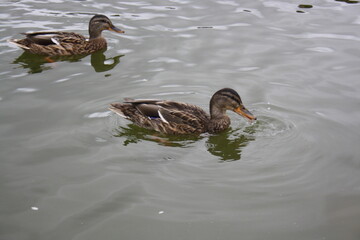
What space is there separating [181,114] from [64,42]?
171 inches

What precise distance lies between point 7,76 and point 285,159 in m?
5.58

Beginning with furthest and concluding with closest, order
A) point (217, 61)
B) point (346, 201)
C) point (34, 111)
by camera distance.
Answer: point (217, 61) < point (34, 111) < point (346, 201)

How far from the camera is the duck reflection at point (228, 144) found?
7234 mm

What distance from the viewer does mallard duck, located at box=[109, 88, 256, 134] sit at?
A: 25.5 feet

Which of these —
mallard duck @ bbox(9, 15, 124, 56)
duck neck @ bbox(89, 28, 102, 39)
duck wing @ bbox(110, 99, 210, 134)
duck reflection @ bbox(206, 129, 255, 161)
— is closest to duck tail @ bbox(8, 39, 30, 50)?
mallard duck @ bbox(9, 15, 124, 56)

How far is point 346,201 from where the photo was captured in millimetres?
6109

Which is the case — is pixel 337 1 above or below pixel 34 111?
above

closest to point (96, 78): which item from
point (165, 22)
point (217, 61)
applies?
point (217, 61)

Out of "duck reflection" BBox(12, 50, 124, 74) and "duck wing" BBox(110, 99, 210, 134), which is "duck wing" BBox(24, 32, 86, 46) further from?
"duck wing" BBox(110, 99, 210, 134)

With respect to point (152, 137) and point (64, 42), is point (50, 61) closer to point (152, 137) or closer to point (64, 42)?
point (64, 42)

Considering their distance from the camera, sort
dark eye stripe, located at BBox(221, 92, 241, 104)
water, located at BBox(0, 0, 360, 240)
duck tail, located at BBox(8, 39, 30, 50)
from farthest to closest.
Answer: duck tail, located at BBox(8, 39, 30, 50), dark eye stripe, located at BBox(221, 92, 241, 104), water, located at BBox(0, 0, 360, 240)

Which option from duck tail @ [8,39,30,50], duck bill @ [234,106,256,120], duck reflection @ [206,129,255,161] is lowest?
duck reflection @ [206,129,255,161]

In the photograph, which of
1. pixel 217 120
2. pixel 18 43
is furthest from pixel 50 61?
pixel 217 120

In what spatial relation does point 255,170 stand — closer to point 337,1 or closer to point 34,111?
point 34,111
